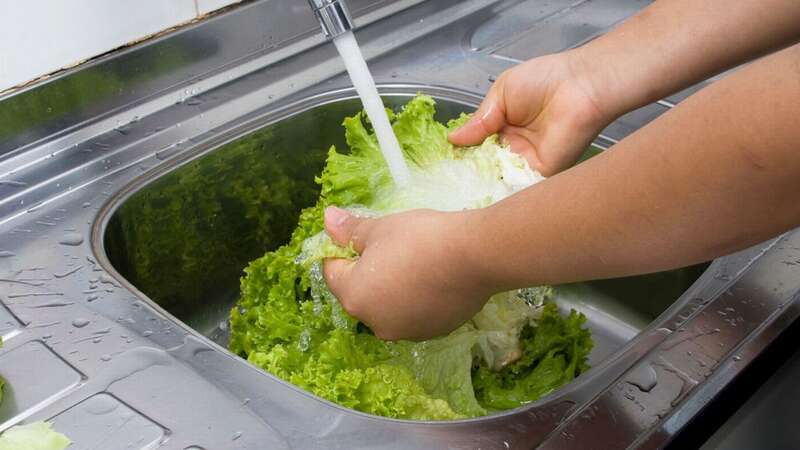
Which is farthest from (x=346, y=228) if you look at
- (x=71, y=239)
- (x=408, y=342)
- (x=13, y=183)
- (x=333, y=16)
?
(x=13, y=183)

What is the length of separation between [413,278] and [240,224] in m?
0.61

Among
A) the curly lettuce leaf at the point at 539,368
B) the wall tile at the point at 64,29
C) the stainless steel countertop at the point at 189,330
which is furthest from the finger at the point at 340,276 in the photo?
the wall tile at the point at 64,29

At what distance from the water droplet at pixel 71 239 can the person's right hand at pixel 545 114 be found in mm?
562

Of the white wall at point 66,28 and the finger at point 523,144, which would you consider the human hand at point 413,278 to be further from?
the white wall at point 66,28

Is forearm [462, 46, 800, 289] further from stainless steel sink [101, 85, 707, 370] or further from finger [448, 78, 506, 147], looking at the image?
stainless steel sink [101, 85, 707, 370]

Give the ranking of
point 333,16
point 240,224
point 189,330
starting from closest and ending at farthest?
point 189,330 < point 333,16 < point 240,224

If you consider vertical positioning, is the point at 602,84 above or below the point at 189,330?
above

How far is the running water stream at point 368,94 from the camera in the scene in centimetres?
111

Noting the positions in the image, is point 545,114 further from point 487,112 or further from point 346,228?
point 346,228

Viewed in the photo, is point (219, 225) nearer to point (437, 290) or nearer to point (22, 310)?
point (22, 310)

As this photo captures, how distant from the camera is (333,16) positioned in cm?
108

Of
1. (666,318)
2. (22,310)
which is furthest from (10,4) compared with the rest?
(666,318)

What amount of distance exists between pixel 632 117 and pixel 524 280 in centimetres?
66

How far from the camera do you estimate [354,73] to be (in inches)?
44.3
